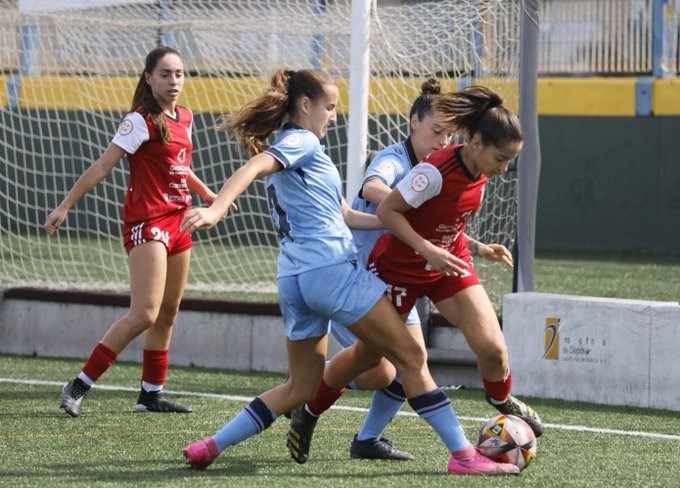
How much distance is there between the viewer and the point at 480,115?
5625mm

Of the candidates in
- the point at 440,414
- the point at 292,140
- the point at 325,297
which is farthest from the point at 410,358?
the point at 292,140

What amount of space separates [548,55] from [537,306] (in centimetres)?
897

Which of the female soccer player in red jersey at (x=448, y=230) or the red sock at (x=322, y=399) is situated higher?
the female soccer player in red jersey at (x=448, y=230)

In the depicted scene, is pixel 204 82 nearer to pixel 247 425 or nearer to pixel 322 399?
pixel 322 399

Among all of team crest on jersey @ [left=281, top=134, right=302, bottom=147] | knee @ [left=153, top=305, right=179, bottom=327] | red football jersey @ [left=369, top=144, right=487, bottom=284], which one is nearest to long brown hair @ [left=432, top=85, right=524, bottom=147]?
red football jersey @ [left=369, top=144, right=487, bottom=284]

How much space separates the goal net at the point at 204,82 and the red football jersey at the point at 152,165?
189 centimetres

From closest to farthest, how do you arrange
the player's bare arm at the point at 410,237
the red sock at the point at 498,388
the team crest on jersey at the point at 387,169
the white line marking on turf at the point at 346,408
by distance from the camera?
1. the player's bare arm at the point at 410,237
2. the red sock at the point at 498,388
3. the team crest on jersey at the point at 387,169
4. the white line marking on turf at the point at 346,408

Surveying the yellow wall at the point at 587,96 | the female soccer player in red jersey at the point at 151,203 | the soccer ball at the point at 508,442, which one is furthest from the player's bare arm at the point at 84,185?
the yellow wall at the point at 587,96

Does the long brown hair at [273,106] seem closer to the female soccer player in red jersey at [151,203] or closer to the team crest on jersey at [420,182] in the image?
the team crest on jersey at [420,182]

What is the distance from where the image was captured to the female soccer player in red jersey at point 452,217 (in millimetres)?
5496

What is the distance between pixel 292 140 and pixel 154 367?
252 cm

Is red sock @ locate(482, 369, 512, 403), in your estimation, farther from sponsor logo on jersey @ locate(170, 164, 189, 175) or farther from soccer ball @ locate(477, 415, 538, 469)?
sponsor logo on jersey @ locate(170, 164, 189, 175)

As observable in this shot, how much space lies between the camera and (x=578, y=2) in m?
16.1

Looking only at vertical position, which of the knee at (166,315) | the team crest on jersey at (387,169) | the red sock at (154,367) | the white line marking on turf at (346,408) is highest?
the team crest on jersey at (387,169)
